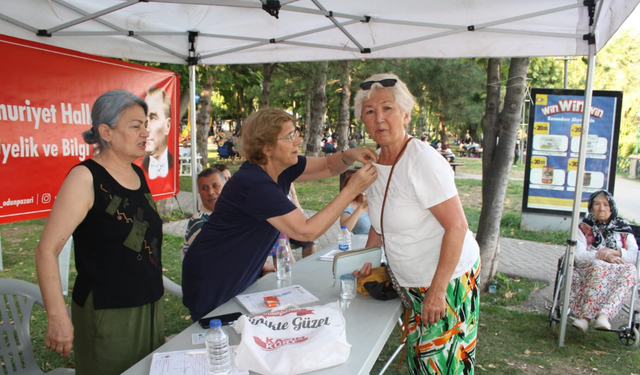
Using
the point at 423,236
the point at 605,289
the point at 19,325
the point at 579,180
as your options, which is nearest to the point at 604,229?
the point at 605,289

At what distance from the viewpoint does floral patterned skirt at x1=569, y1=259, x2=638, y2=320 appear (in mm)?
3986

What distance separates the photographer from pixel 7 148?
3.13 meters

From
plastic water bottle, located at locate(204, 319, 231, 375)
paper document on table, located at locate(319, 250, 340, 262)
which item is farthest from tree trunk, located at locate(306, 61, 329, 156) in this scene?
plastic water bottle, located at locate(204, 319, 231, 375)

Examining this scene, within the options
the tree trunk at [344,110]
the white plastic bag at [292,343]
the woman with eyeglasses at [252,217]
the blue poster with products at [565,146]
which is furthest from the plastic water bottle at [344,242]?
the tree trunk at [344,110]

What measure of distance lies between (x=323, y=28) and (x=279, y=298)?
2.35 metres

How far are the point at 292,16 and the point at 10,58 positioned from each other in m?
2.12

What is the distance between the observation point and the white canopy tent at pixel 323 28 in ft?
9.98

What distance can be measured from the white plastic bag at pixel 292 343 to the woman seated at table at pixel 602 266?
3.40 m

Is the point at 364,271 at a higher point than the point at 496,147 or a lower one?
lower

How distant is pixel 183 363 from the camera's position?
1612 millimetres

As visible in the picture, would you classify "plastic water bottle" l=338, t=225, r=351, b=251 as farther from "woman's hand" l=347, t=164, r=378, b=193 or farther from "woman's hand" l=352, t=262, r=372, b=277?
"woman's hand" l=347, t=164, r=378, b=193

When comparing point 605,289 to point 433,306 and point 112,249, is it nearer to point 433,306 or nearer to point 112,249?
point 433,306

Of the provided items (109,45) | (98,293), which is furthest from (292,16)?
(98,293)

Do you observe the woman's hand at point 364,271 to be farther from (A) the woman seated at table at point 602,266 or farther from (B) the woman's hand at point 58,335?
(A) the woman seated at table at point 602,266
